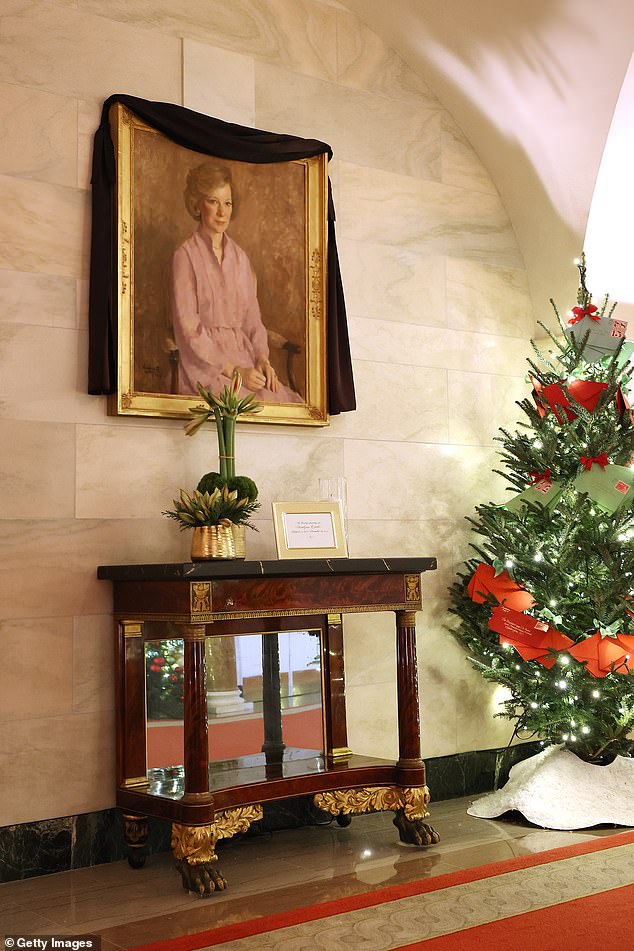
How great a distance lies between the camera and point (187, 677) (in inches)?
135

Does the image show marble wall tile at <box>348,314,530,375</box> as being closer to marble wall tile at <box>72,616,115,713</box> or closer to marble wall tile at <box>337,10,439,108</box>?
marble wall tile at <box>337,10,439,108</box>

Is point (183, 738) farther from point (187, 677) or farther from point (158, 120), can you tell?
point (158, 120)

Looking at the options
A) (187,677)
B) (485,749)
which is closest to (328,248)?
(187,677)

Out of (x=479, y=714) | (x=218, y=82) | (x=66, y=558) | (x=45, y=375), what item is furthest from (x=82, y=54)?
(x=479, y=714)

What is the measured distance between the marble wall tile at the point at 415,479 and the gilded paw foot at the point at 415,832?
1406 millimetres

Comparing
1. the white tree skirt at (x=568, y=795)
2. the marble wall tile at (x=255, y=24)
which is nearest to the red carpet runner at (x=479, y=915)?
the white tree skirt at (x=568, y=795)

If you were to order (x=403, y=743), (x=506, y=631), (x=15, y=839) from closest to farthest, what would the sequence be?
(x=15, y=839), (x=403, y=743), (x=506, y=631)

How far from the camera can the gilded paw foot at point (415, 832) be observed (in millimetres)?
3873

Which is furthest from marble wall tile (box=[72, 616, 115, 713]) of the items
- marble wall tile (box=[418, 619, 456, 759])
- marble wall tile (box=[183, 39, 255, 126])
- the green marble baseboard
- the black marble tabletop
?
marble wall tile (box=[183, 39, 255, 126])

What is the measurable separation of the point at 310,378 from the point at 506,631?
1408 millimetres

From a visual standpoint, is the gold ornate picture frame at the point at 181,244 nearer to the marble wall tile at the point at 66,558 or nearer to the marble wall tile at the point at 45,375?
the marble wall tile at the point at 45,375

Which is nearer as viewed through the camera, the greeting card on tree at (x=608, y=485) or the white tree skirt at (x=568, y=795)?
the white tree skirt at (x=568, y=795)
